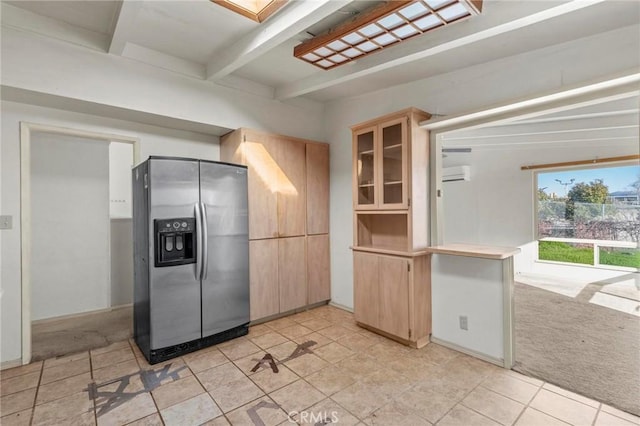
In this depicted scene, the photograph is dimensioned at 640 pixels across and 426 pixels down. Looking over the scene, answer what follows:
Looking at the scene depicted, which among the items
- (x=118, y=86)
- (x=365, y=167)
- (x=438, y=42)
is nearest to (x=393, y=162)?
(x=365, y=167)

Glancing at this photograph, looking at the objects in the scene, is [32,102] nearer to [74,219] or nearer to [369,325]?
[74,219]

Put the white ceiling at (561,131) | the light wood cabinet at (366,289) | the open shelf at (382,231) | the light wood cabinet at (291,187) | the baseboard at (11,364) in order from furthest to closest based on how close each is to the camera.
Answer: the light wood cabinet at (291,187) → the open shelf at (382,231) → the light wood cabinet at (366,289) → the baseboard at (11,364) → the white ceiling at (561,131)

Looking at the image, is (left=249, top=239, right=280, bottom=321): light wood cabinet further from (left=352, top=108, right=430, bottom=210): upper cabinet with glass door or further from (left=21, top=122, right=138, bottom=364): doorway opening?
(left=21, top=122, right=138, bottom=364): doorway opening

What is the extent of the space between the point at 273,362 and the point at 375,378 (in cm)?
87

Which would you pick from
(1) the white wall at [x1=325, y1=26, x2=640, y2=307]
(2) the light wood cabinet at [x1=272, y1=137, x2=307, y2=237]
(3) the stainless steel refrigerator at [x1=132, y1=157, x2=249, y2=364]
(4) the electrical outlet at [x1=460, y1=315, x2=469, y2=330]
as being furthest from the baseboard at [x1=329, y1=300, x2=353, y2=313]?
(4) the electrical outlet at [x1=460, y1=315, x2=469, y2=330]

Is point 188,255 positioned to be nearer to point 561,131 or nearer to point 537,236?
point 537,236

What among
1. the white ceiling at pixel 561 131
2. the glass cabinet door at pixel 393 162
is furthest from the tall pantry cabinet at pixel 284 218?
the white ceiling at pixel 561 131

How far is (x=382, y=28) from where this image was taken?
2.13 metres

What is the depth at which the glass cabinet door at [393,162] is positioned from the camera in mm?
2854

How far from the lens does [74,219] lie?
3938 mm

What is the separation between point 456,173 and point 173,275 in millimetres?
2831

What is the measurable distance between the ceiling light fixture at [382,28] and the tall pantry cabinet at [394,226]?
2.31 feet

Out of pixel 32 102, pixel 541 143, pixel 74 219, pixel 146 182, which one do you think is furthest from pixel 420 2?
pixel 74 219

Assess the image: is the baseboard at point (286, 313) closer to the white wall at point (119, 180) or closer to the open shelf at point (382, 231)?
the open shelf at point (382, 231)
